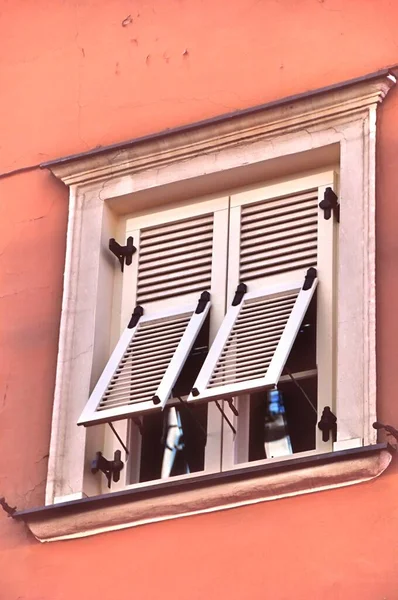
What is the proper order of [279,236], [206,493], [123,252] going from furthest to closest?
[123,252]
[279,236]
[206,493]

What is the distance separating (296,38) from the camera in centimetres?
977

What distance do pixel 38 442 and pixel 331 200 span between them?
178 cm

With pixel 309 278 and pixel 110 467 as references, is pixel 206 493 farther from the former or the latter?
pixel 309 278

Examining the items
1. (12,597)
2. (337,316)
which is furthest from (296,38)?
(12,597)

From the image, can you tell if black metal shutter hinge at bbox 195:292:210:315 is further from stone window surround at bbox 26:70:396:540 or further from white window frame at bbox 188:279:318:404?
stone window surround at bbox 26:70:396:540

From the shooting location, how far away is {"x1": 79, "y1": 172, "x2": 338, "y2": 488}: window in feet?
29.3

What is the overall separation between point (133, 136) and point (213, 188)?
20.9 inches

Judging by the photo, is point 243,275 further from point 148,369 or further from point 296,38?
point 296,38

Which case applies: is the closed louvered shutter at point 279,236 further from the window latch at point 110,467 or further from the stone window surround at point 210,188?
the window latch at point 110,467

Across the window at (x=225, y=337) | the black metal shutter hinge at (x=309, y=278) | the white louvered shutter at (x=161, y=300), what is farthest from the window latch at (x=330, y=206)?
the white louvered shutter at (x=161, y=300)

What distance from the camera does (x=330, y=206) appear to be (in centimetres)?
928

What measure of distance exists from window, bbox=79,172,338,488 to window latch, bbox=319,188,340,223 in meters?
0.02

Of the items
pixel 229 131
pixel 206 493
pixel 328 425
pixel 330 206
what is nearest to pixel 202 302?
pixel 330 206

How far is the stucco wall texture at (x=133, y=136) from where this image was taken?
8359mm
